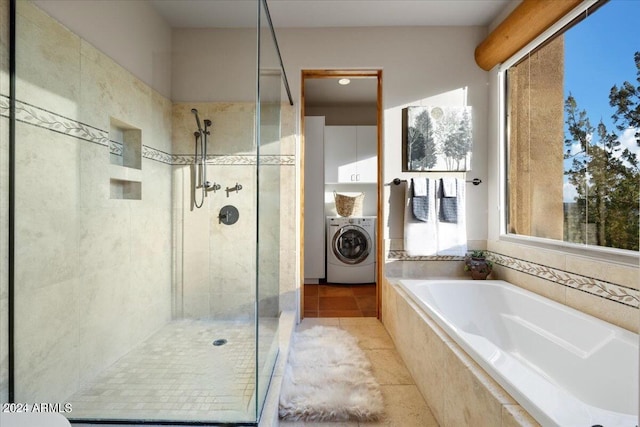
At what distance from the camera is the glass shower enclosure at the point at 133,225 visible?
124cm

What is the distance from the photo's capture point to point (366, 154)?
450 cm

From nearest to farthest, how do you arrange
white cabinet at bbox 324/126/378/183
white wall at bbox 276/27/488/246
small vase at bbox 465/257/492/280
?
small vase at bbox 465/257/492/280
white wall at bbox 276/27/488/246
white cabinet at bbox 324/126/378/183

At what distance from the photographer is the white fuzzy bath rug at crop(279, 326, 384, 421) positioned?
154 centimetres

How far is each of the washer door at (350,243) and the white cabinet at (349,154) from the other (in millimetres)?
730

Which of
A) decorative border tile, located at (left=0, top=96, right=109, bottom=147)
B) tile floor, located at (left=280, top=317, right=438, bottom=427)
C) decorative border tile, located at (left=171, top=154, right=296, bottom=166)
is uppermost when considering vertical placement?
decorative border tile, located at (left=0, top=96, right=109, bottom=147)

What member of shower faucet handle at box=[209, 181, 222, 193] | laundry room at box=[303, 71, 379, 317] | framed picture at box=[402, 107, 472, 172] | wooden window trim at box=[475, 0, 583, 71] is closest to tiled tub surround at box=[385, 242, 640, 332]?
framed picture at box=[402, 107, 472, 172]

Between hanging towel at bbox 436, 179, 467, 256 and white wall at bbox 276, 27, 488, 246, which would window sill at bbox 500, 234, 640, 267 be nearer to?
hanging towel at bbox 436, 179, 467, 256

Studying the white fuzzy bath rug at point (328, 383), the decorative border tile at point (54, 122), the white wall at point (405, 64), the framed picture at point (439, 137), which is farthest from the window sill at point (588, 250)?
the decorative border tile at point (54, 122)

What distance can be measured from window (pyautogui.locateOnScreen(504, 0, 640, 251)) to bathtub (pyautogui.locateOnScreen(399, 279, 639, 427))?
45 centimetres

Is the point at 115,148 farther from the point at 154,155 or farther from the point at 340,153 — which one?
the point at 340,153

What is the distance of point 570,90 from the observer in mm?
1863

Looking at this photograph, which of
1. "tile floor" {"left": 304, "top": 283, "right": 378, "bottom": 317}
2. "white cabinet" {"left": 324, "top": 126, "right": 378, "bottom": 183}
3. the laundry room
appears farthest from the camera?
"white cabinet" {"left": 324, "top": 126, "right": 378, "bottom": 183}

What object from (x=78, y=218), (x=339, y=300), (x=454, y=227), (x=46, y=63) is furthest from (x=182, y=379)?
(x=339, y=300)

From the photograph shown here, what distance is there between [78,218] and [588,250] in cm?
244
